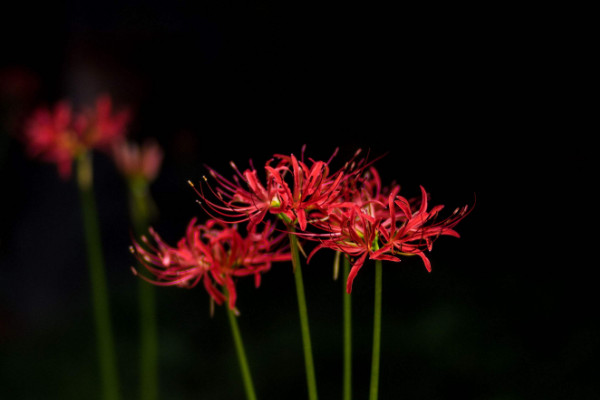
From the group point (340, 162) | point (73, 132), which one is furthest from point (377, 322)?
point (340, 162)

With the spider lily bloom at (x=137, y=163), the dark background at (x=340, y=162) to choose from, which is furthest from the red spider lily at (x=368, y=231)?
the dark background at (x=340, y=162)

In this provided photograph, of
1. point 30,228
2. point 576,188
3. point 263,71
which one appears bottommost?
point 576,188

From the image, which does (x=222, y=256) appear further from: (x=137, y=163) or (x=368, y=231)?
(x=137, y=163)

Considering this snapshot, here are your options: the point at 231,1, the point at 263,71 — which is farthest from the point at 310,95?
the point at 231,1

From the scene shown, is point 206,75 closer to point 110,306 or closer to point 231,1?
point 231,1

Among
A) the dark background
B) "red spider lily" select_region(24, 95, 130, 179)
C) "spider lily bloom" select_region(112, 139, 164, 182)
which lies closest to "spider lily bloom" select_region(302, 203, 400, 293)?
"spider lily bloom" select_region(112, 139, 164, 182)

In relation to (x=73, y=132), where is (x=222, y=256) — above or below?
below

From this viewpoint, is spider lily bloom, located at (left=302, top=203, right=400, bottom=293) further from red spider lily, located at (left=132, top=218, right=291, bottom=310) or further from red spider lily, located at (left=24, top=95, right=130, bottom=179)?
red spider lily, located at (left=24, top=95, right=130, bottom=179)

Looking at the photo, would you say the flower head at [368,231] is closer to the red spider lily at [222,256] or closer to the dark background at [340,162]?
the red spider lily at [222,256]
